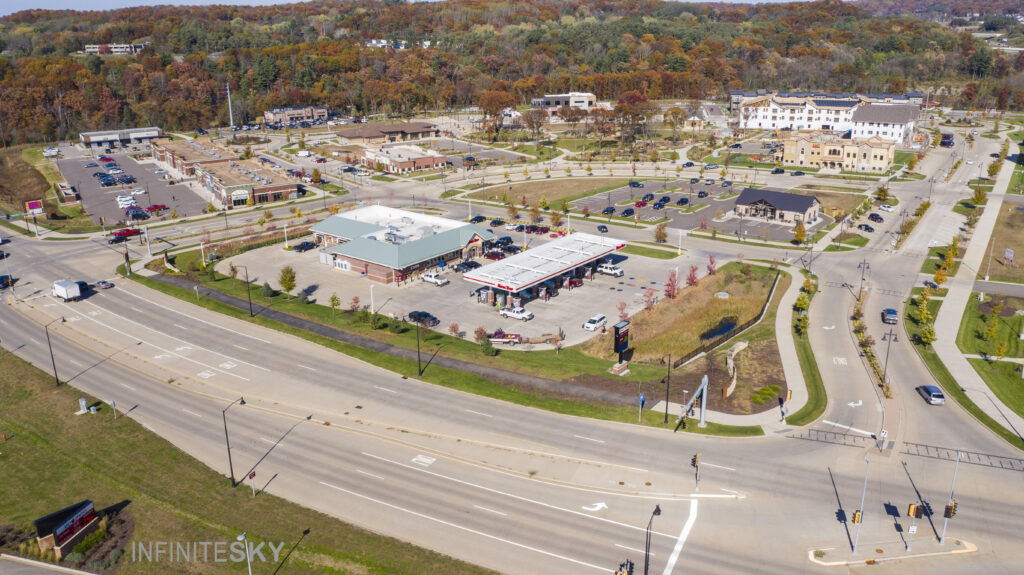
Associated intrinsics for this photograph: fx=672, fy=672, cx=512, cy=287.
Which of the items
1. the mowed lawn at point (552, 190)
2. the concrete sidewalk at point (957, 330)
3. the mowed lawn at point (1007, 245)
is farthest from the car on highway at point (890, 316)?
the mowed lawn at point (552, 190)

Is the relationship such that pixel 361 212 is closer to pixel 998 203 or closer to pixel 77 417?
pixel 77 417

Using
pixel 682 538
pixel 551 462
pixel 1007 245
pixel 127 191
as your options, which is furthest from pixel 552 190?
pixel 682 538

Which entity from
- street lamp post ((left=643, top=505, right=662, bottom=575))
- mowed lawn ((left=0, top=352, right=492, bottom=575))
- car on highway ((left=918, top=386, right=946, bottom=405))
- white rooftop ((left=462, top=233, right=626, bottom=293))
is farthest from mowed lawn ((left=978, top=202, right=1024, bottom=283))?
mowed lawn ((left=0, top=352, right=492, bottom=575))

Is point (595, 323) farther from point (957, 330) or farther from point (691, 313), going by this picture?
point (957, 330)

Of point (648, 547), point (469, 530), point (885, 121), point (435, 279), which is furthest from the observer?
point (885, 121)

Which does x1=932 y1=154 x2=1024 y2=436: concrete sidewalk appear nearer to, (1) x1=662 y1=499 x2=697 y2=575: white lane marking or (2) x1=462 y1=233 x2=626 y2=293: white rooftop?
(1) x1=662 y1=499 x2=697 y2=575: white lane marking
